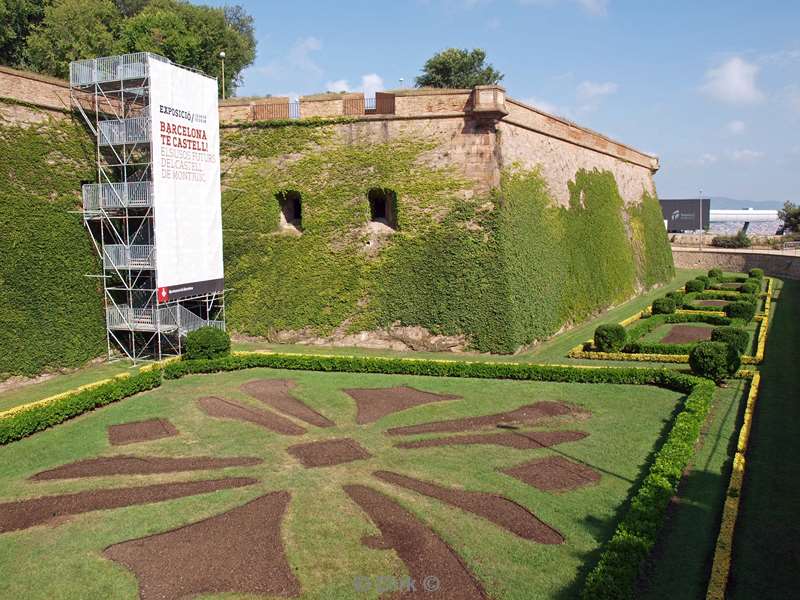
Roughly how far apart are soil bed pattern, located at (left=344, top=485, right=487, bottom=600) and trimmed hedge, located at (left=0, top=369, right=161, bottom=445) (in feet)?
24.6

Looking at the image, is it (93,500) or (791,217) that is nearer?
(93,500)

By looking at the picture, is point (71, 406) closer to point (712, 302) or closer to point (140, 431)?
point (140, 431)

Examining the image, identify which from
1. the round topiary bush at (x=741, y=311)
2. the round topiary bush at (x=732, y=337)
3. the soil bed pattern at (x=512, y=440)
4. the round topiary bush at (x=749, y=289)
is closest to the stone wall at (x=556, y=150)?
the round topiary bush at (x=749, y=289)

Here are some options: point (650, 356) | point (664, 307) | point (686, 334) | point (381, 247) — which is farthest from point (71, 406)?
point (664, 307)

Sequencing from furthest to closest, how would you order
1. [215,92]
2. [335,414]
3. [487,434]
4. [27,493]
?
1. [215,92]
2. [335,414]
3. [487,434]
4. [27,493]

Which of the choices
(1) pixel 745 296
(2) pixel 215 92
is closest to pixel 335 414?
(2) pixel 215 92

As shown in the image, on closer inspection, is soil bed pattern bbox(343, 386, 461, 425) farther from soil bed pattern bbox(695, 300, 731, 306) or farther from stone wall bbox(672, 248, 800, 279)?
stone wall bbox(672, 248, 800, 279)

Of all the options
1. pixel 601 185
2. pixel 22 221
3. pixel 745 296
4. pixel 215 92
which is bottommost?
pixel 745 296

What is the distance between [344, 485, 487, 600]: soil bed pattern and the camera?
7304 millimetres

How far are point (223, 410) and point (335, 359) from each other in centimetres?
431

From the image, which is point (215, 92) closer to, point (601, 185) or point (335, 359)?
point (335, 359)

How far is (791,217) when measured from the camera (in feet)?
205

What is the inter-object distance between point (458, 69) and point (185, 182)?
4239cm

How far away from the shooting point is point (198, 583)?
7523mm
